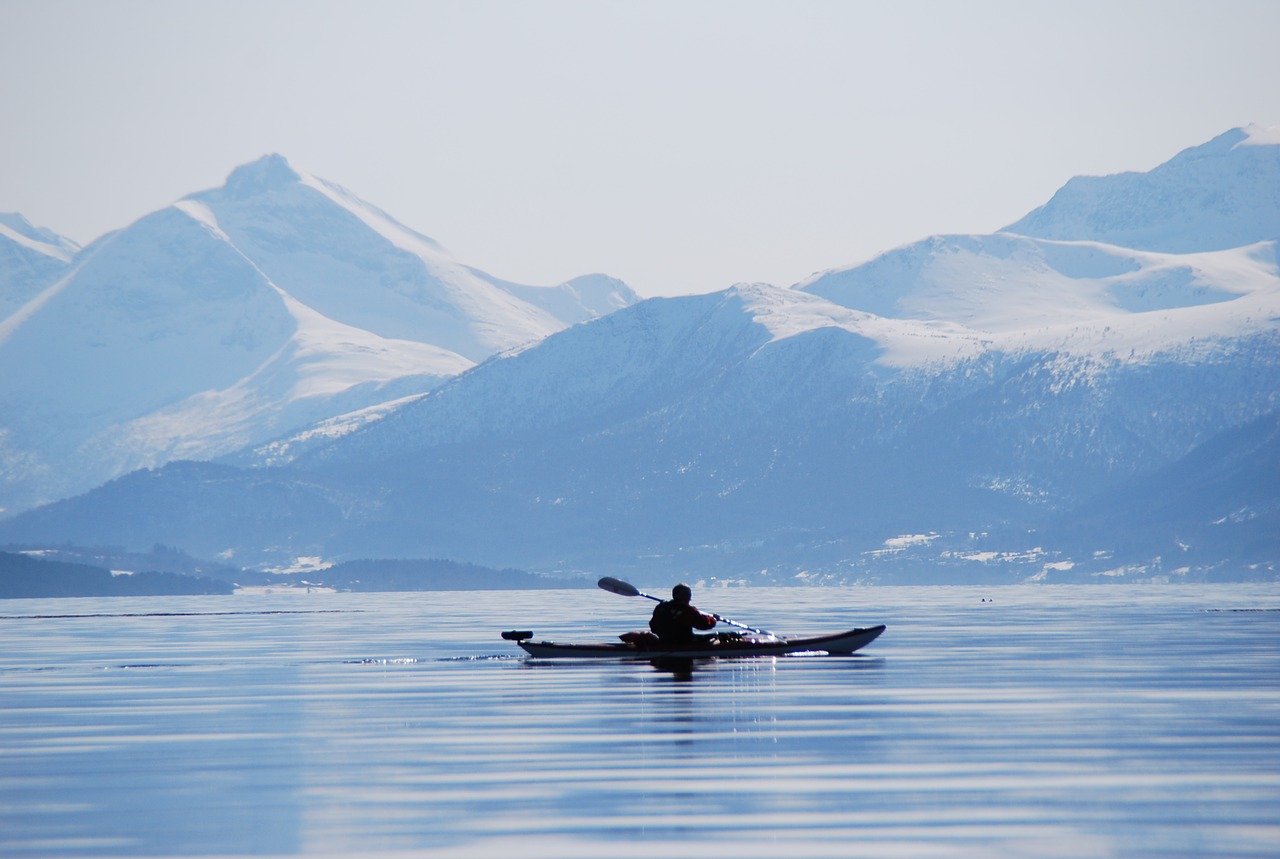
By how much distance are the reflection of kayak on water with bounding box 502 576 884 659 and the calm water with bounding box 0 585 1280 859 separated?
686 millimetres

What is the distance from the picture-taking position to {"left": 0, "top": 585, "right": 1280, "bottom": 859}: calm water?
29438mm

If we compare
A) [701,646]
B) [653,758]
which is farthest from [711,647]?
A: [653,758]

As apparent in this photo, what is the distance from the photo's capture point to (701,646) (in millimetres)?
67812

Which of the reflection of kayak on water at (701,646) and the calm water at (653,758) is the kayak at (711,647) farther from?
the calm water at (653,758)

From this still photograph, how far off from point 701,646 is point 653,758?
28.8 m

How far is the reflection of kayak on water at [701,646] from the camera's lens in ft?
221

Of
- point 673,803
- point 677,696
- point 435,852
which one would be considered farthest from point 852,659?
point 435,852

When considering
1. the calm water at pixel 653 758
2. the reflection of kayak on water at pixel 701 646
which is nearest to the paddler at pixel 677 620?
the reflection of kayak on water at pixel 701 646

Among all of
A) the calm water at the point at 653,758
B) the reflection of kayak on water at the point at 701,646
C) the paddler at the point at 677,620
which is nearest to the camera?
A: the calm water at the point at 653,758

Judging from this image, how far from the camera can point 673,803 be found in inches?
1286

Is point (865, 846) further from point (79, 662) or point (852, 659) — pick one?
point (79, 662)

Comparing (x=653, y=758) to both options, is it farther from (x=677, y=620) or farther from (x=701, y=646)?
(x=701, y=646)

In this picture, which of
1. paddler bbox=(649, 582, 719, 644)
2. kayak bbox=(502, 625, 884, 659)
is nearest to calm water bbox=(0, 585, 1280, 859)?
kayak bbox=(502, 625, 884, 659)

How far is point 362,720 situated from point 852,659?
2630 centimetres
